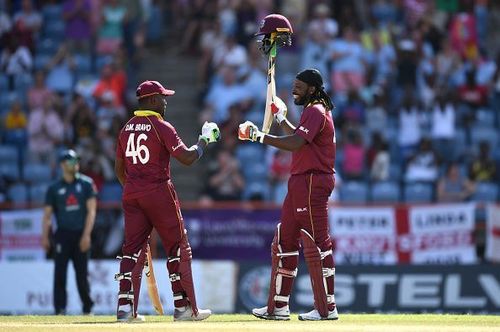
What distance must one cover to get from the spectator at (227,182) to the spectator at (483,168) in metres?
4.15

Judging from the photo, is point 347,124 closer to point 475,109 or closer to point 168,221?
point 475,109

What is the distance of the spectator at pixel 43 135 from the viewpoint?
79.9 ft

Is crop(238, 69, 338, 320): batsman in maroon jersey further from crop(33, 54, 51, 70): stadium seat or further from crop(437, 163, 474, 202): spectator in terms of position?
crop(33, 54, 51, 70): stadium seat

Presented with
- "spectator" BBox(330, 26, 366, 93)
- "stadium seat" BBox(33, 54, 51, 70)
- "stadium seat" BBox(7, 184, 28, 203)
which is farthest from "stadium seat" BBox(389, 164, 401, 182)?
"stadium seat" BBox(33, 54, 51, 70)

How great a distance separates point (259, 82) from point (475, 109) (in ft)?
13.7

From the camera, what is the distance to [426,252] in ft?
72.7

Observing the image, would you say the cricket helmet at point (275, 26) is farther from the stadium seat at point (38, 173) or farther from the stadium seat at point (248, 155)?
the stadium seat at point (38, 173)

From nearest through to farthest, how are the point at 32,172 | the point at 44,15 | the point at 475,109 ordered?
the point at 32,172
the point at 475,109
the point at 44,15

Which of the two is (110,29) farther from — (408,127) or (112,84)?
(408,127)

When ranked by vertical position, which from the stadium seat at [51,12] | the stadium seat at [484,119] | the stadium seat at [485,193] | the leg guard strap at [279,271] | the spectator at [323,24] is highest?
the stadium seat at [51,12]

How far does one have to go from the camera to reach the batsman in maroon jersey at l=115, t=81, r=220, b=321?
1341 cm

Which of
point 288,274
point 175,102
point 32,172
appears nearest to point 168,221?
point 288,274

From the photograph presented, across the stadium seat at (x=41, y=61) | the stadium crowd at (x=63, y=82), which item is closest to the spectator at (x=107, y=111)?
the stadium crowd at (x=63, y=82)

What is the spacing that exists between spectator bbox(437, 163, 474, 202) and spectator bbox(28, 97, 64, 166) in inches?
272
